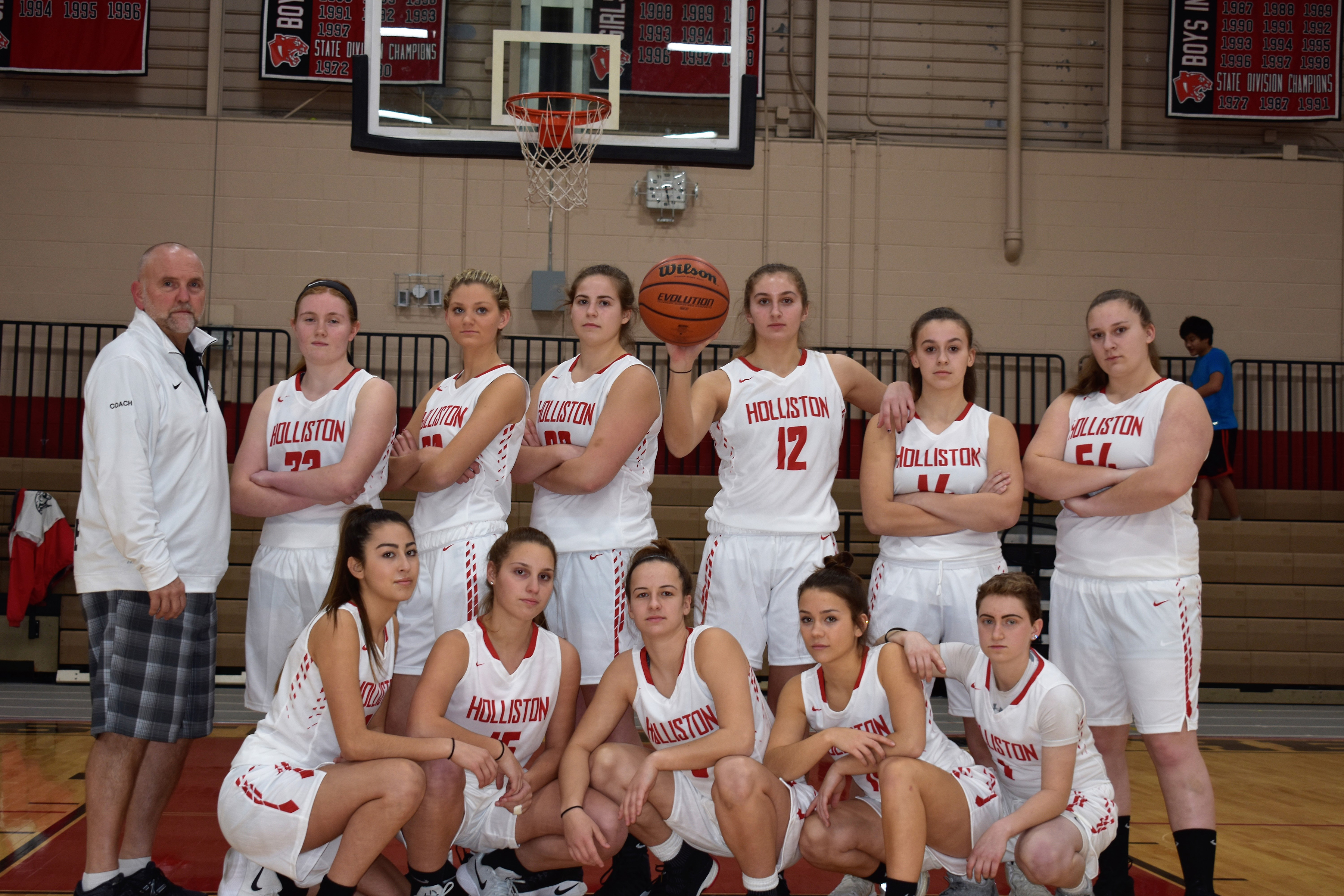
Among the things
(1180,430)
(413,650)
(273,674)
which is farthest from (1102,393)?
(273,674)

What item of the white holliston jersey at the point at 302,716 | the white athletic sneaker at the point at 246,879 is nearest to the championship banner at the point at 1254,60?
the white holliston jersey at the point at 302,716

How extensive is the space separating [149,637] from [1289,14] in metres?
10.4

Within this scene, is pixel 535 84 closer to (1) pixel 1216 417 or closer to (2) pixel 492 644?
(2) pixel 492 644

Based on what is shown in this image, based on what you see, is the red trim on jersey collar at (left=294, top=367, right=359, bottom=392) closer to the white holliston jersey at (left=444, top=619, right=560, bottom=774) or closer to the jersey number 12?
the white holliston jersey at (left=444, top=619, right=560, bottom=774)

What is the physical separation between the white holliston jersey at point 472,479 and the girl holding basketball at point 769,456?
0.52m

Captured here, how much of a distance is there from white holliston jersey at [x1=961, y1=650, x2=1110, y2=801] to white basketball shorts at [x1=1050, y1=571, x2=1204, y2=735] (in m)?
0.16

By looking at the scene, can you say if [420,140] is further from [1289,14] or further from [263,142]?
[1289,14]

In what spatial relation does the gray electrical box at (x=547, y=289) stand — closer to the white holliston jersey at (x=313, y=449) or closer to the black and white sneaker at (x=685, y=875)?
the white holliston jersey at (x=313, y=449)

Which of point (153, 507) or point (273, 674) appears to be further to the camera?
point (273, 674)

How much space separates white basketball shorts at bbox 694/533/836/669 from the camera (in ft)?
11.2

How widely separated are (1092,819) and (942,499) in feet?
3.12

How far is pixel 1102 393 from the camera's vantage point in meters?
3.42

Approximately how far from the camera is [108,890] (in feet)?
9.57

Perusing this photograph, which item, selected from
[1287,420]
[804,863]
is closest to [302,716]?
[804,863]
